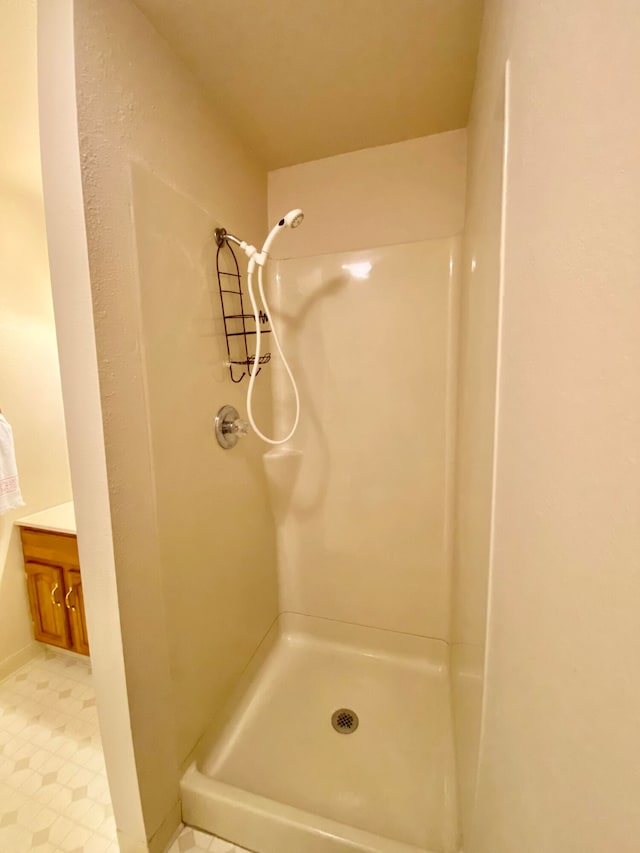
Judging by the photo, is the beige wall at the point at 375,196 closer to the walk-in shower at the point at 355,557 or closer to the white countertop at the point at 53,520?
the walk-in shower at the point at 355,557

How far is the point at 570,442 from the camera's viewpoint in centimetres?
35

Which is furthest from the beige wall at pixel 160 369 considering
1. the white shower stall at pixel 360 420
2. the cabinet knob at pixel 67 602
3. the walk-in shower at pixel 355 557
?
the cabinet knob at pixel 67 602

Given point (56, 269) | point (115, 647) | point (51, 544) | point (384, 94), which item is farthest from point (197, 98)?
point (51, 544)

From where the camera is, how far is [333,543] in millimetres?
1645

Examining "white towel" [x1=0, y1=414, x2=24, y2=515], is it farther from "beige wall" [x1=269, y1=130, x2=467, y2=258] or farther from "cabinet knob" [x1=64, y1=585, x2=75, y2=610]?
"beige wall" [x1=269, y1=130, x2=467, y2=258]

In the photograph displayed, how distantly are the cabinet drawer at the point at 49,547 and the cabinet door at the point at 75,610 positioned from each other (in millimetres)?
70

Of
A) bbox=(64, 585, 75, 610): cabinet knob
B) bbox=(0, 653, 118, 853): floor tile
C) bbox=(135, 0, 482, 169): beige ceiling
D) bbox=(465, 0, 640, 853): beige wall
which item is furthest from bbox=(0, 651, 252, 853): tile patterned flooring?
bbox=(135, 0, 482, 169): beige ceiling

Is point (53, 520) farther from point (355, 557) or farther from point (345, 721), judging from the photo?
point (345, 721)

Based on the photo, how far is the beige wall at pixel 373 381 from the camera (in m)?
1.40

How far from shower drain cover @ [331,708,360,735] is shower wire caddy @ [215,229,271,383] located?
4.52 feet

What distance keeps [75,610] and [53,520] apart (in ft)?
1.48

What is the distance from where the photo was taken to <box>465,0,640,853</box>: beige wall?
25 cm

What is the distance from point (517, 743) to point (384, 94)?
5.70 ft

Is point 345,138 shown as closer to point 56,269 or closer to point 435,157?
point 435,157
